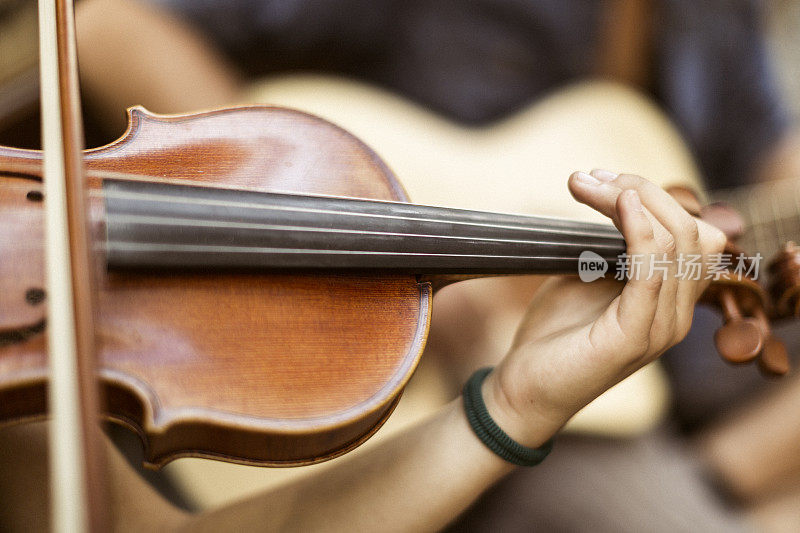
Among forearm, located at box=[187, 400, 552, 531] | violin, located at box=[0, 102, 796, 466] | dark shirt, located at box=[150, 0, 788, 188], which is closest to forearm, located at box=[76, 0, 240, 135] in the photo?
dark shirt, located at box=[150, 0, 788, 188]

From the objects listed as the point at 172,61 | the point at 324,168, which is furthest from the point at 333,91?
the point at 324,168

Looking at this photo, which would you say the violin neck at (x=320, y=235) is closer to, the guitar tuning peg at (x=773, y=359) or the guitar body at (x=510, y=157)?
the guitar tuning peg at (x=773, y=359)

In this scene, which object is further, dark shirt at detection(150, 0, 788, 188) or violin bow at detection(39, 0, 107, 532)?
dark shirt at detection(150, 0, 788, 188)

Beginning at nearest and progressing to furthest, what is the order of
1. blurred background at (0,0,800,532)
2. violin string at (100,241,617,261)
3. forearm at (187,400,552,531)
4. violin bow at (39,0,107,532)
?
violin bow at (39,0,107,532)
violin string at (100,241,617,261)
forearm at (187,400,552,531)
blurred background at (0,0,800,532)

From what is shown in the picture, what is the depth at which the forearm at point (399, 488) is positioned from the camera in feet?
1.38

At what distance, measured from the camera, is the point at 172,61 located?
2.48 feet

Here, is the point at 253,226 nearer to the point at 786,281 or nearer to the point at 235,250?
the point at 235,250

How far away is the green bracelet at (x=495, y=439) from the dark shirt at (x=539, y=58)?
1.99ft

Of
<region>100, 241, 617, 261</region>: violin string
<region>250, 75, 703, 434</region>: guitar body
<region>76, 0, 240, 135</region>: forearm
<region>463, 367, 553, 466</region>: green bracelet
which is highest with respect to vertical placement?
<region>76, 0, 240, 135</region>: forearm

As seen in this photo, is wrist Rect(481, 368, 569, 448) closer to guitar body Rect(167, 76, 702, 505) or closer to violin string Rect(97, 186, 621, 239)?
violin string Rect(97, 186, 621, 239)

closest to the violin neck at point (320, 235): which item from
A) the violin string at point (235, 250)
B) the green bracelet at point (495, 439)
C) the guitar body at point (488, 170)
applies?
the violin string at point (235, 250)

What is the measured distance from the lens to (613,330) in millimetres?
393

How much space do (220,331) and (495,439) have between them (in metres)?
0.21

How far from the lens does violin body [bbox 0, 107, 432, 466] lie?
0.30 metres
